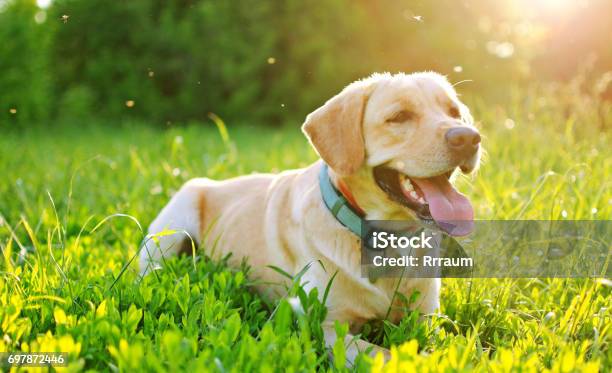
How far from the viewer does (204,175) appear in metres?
5.52

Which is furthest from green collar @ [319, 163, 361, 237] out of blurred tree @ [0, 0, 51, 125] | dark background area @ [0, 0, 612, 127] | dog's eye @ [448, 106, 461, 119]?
dark background area @ [0, 0, 612, 127]

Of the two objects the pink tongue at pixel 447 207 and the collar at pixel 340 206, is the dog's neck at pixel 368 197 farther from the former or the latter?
the pink tongue at pixel 447 207

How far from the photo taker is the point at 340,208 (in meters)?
2.78

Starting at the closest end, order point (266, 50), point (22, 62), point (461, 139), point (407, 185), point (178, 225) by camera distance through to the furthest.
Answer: point (461, 139)
point (407, 185)
point (178, 225)
point (22, 62)
point (266, 50)

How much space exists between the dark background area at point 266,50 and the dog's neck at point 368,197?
952cm

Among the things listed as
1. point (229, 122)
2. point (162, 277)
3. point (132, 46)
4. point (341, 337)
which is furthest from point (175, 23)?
point (341, 337)

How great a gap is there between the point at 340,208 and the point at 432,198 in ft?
1.26

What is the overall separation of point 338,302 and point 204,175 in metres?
3.01

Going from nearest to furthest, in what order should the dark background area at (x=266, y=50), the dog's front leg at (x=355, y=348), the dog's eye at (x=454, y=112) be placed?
the dog's front leg at (x=355, y=348)
the dog's eye at (x=454, y=112)
the dark background area at (x=266, y=50)

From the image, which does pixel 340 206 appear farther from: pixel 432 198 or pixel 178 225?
pixel 178 225

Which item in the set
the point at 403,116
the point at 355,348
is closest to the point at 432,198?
the point at 403,116

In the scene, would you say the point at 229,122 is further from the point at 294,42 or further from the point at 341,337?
the point at 341,337

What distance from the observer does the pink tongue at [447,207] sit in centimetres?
263

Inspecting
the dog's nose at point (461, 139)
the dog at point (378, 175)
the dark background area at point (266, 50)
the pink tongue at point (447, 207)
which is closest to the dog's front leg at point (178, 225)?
the dog at point (378, 175)
